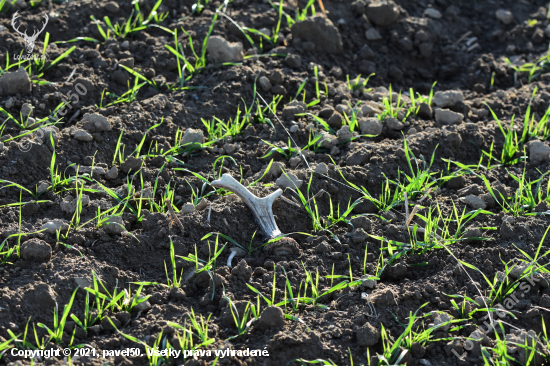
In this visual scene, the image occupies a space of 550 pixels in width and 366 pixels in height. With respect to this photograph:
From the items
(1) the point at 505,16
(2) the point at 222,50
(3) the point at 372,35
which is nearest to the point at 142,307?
(2) the point at 222,50

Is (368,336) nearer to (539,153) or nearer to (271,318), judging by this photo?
(271,318)

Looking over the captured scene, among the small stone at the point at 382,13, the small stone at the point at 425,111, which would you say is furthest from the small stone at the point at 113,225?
the small stone at the point at 382,13

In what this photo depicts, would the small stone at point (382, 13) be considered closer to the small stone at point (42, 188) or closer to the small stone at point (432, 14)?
the small stone at point (432, 14)

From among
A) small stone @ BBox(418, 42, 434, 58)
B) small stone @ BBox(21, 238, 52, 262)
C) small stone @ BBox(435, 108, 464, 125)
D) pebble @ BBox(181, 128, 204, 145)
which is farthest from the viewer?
small stone @ BBox(418, 42, 434, 58)

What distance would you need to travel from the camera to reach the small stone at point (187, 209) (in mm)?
2365

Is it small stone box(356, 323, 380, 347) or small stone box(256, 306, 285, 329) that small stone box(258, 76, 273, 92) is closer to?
small stone box(256, 306, 285, 329)

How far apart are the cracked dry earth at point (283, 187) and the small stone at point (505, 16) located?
0.25 m

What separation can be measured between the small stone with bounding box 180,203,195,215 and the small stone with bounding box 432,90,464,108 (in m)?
1.65

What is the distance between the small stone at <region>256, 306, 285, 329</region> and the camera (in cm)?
196

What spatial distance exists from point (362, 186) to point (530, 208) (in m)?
0.80

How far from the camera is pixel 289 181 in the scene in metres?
2.52

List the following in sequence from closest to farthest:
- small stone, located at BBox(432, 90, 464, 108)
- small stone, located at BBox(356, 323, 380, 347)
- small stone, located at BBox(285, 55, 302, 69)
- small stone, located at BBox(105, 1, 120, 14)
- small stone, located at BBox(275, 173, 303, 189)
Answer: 1. small stone, located at BBox(356, 323, 380, 347)
2. small stone, located at BBox(275, 173, 303, 189)
3. small stone, located at BBox(432, 90, 464, 108)
4. small stone, located at BBox(285, 55, 302, 69)
5. small stone, located at BBox(105, 1, 120, 14)

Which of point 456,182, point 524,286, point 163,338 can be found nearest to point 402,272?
point 524,286

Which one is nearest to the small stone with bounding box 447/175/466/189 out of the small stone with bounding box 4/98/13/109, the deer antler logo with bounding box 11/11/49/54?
the small stone with bounding box 4/98/13/109
